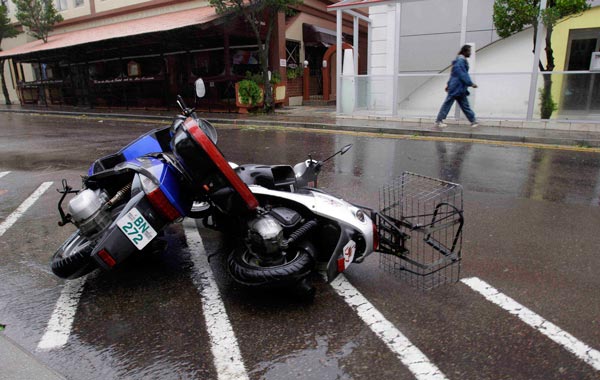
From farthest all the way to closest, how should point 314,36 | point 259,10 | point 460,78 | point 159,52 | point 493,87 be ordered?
point 159,52
point 314,36
point 259,10
point 493,87
point 460,78

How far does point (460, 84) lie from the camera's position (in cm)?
1150

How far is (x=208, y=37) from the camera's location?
18.1m

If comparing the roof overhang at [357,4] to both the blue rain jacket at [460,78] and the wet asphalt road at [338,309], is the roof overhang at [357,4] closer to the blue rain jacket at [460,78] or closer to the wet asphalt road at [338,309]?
the blue rain jacket at [460,78]

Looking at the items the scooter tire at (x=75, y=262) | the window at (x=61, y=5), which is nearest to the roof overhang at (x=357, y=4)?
the scooter tire at (x=75, y=262)

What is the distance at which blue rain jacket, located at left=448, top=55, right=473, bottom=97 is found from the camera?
11375 mm

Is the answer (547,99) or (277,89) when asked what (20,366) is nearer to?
(547,99)

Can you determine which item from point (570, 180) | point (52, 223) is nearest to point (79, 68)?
point (52, 223)

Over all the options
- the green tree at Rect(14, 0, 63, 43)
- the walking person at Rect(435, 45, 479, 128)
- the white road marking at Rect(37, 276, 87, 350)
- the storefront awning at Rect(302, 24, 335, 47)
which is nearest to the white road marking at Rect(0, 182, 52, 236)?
the white road marking at Rect(37, 276, 87, 350)

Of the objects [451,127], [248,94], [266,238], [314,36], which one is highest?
[314,36]

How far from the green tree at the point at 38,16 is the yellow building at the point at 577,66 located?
84.7 feet

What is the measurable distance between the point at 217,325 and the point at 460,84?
10.3 metres

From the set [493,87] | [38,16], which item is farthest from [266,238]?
[38,16]

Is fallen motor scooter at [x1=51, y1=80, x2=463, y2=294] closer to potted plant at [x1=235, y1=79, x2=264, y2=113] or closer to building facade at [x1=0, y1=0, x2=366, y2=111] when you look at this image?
potted plant at [x1=235, y1=79, x2=264, y2=113]

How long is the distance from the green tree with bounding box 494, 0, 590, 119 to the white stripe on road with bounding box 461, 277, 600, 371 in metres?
10.1
